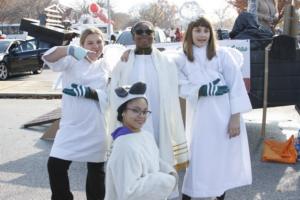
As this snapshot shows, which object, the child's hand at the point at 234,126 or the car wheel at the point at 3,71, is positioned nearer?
the child's hand at the point at 234,126

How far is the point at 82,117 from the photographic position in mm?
4008

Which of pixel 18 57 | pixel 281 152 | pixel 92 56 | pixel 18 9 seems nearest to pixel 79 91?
pixel 92 56

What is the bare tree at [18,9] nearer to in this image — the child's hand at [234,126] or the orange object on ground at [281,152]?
the orange object on ground at [281,152]

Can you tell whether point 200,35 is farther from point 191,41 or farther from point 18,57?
point 18,57

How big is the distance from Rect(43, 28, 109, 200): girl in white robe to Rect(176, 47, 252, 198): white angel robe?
0.68m

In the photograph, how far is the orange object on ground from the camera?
5934mm

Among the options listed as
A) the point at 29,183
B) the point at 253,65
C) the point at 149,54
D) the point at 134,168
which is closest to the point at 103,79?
the point at 149,54

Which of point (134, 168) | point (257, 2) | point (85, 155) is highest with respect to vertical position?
point (257, 2)

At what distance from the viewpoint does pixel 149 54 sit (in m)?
3.70

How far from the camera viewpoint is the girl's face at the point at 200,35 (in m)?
3.83

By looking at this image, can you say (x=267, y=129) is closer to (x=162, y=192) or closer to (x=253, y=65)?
(x=253, y=65)

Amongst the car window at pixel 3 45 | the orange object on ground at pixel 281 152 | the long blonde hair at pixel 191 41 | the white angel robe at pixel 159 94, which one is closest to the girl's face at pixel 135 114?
the white angel robe at pixel 159 94

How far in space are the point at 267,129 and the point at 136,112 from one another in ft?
17.4

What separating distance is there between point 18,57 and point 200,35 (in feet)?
47.5
